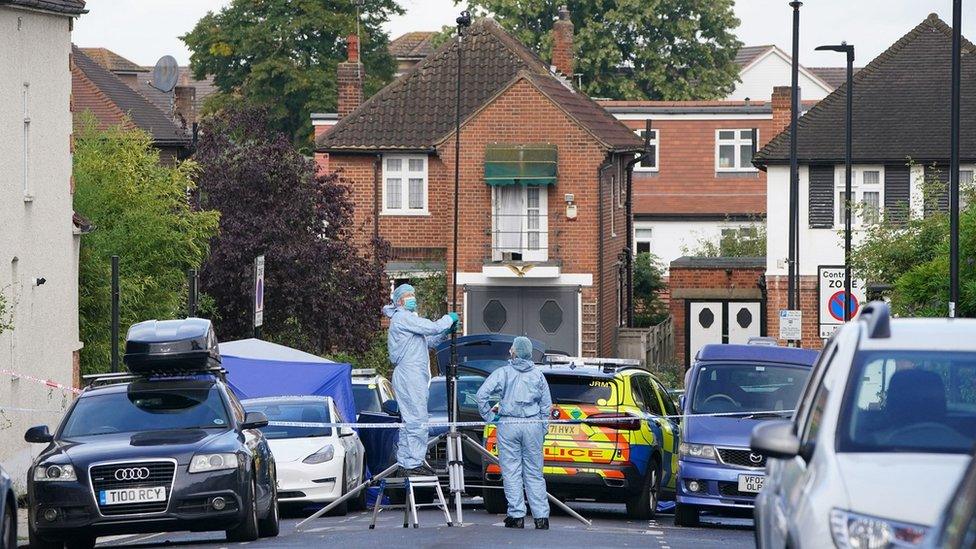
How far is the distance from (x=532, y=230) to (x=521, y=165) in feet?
6.23

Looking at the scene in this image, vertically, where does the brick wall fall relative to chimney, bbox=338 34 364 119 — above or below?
below

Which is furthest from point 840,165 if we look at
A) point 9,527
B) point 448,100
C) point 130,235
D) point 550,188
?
point 9,527

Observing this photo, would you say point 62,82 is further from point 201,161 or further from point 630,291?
point 630,291

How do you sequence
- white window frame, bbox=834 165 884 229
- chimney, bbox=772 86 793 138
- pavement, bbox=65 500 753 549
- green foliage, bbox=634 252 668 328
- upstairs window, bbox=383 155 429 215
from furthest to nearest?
green foliage, bbox=634 252 668 328
chimney, bbox=772 86 793 138
upstairs window, bbox=383 155 429 215
white window frame, bbox=834 165 884 229
pavement, bbox=65 500 753 549

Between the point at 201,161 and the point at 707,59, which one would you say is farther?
the point at 707,59

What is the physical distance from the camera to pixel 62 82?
28.7m

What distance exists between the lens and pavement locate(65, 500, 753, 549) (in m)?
15.5

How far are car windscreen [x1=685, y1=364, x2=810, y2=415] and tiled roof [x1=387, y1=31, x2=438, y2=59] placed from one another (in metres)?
77.6

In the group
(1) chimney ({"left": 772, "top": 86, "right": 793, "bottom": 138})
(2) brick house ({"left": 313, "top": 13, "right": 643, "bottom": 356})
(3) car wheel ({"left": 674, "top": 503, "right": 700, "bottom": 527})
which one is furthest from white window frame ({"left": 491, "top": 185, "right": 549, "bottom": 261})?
(3) car wheel ({"left": 674, "top": 503, "right": 700, "bottom": 527})

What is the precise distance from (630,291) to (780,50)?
46178 mm

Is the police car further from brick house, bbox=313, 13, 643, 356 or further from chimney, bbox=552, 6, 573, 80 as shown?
chimney, bbox=552, 6, 573, 80

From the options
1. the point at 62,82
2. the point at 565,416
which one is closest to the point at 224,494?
the point at 565,416

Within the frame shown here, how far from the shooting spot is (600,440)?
19.1m

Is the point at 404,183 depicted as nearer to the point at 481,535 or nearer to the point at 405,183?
the point at 405,183
